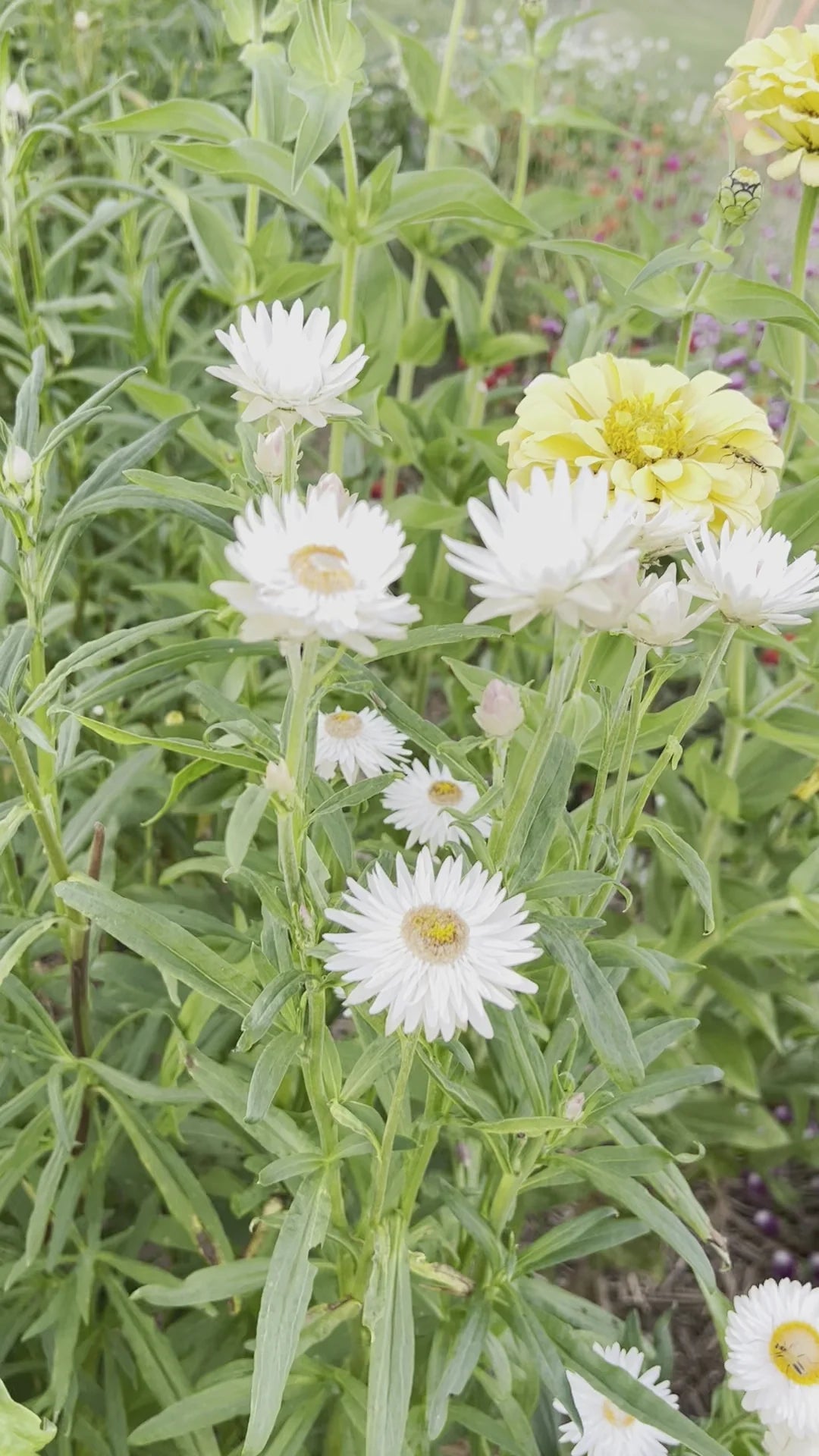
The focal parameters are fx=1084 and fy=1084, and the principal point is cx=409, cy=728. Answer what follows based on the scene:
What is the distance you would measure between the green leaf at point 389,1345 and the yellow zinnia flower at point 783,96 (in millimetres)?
743

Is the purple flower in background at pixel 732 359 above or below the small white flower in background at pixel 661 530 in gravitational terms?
below

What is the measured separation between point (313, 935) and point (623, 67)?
2639 millimetres

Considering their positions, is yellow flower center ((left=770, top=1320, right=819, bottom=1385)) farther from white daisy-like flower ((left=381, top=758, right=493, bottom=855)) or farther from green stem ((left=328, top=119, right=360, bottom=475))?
green stem ((left=328, top=119, right=360, bottom=475))

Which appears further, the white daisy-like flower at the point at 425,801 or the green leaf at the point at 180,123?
the green leaf at the point at 180,123

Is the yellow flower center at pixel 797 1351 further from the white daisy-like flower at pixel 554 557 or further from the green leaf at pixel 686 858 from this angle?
the white daisy-like flower at pixel 554 557

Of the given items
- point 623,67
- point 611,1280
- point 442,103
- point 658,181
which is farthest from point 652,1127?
point 623,67

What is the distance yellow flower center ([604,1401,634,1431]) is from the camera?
0.65m

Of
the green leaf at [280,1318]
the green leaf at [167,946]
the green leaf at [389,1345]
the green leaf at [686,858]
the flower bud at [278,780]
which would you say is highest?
the flower bud at [278,780]

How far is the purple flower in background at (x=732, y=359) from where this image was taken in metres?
1.57

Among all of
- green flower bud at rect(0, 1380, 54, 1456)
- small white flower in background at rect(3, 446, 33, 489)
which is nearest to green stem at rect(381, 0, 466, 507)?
small white flower in background at rect(3, 446, 33, 489)

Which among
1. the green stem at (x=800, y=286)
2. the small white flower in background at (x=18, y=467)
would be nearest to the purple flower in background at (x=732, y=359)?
the green stem at (x=800, y=286)

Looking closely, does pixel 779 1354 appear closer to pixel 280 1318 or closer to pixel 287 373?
pixel 280 1318

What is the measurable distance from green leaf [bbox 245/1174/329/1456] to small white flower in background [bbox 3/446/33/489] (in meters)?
0.40

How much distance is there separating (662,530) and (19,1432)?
43 cm
